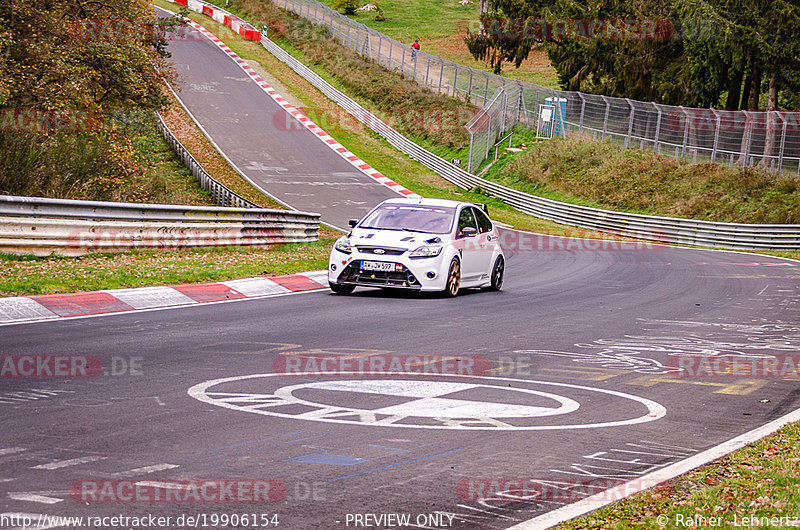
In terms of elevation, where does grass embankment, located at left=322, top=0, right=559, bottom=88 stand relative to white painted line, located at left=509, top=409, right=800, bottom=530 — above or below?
above

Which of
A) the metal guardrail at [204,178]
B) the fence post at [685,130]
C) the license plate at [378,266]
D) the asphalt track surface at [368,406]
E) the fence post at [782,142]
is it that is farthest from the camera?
the fence post at [685,130]

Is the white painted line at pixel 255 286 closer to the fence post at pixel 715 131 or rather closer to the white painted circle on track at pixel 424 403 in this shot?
the white painted circle on track at pixel 424 403

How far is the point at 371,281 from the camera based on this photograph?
14742mm

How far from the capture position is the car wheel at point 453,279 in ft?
50.2

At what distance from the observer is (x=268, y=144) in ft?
149

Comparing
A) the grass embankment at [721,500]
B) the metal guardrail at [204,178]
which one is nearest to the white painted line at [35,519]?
the grass embankment at [721,500]

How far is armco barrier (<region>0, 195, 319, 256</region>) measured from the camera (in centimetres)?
1505

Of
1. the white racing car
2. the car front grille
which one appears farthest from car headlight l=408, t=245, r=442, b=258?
the car front grille

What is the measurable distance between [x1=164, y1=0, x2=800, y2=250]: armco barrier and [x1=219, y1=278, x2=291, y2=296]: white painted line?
21.3m

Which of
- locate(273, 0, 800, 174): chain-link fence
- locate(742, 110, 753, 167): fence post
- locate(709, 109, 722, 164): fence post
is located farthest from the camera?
locate(709, 109, 722, 164): fence post

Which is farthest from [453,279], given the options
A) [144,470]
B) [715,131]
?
[715,131]

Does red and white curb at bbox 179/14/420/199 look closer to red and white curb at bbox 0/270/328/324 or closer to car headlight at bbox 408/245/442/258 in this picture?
red and white curb at bbox 0/270/328/324

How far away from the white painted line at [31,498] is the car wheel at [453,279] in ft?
35.8

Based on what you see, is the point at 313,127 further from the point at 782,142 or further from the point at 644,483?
the point at 644,483
